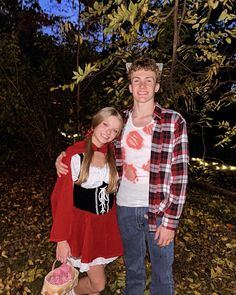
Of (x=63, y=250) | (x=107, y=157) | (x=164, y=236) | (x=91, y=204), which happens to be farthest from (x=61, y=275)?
(x=107, y=157)

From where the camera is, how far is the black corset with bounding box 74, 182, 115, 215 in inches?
107

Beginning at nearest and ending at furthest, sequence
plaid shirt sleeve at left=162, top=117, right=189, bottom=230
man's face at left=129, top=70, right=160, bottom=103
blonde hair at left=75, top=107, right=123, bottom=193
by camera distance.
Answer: plaid shirt sleeve at left=162, top=117, right=189, bottom=230 < man's face at left=129, top=70, right=160, bottom=103 < blonde hair at left=75, top=107, right=123, bottom=193

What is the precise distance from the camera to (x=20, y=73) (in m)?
6.21

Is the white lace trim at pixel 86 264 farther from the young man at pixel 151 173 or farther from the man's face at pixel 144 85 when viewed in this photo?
the man's face at pixel 144 85

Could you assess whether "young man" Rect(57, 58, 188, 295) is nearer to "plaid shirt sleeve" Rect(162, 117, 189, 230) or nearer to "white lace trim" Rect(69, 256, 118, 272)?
"plaid shirt sleeve" Rect(162, 117, 189, 230)

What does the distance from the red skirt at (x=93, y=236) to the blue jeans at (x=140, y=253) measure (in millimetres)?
88

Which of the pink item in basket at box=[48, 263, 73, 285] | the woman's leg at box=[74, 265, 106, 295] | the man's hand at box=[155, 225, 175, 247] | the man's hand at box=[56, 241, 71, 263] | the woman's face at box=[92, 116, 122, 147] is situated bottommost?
the woman's leg at box=[74, 265, 106, 295]

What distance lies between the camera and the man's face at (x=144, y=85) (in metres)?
2.54

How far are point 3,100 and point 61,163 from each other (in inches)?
149

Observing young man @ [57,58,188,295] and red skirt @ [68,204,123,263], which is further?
red skirt @ [68,204,123,263]

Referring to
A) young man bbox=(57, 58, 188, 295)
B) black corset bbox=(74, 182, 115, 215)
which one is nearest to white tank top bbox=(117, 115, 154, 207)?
young man bbox=(57, 58, 188, 295)

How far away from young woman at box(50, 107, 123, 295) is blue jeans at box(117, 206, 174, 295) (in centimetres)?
12

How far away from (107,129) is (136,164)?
35 centimetres

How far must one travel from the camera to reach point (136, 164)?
2.64 meters
